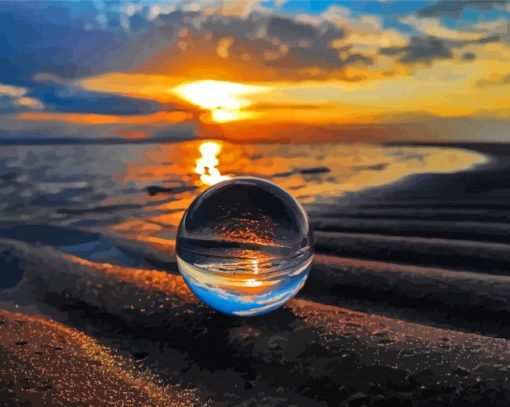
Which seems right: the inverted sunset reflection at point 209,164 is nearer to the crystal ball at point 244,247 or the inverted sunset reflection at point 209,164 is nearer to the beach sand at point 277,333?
the beach sand at point 277,333

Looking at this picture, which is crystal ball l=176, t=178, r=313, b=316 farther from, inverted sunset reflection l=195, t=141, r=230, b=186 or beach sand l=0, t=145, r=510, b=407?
inverted sunset reflection l=195, t=141, r=230, b=186

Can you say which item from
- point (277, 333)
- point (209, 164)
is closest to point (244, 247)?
point (277, 333)

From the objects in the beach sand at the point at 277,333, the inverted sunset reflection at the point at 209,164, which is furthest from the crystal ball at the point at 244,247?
the inverted sunset reflection at the point at 209,164

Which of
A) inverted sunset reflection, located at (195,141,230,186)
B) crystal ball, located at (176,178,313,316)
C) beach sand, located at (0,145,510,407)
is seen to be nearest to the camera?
beach sand, located at (0,145,510,407)

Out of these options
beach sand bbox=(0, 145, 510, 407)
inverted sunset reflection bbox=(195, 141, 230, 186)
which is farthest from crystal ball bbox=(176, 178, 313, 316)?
inverted sunset reflection bbox=(195, 141, 230, 186)

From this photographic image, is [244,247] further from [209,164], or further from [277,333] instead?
[209,164]

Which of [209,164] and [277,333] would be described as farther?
[209,164]
